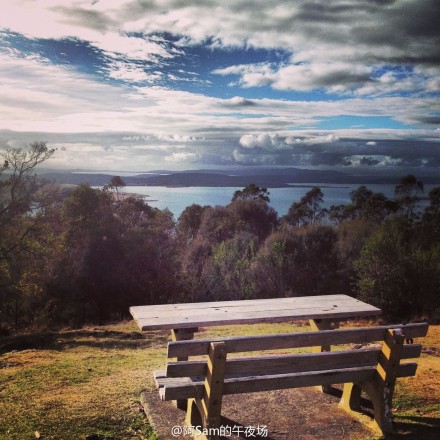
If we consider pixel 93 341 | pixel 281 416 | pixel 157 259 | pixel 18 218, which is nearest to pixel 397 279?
pixel 157 259

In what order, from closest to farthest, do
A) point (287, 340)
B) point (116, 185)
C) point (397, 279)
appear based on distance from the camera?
1. point (287, 340)
2. point (397, 279)
3. point (116, 185)

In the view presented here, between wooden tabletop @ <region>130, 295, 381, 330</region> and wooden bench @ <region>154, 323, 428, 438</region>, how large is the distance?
555 mm

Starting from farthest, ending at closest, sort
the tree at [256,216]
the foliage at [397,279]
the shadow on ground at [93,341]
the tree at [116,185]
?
the tree at [256,216], the tree at [116,185], the foliage at [397,279], the shadow on ground at [93,341]

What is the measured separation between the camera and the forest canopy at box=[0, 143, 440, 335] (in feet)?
78.1

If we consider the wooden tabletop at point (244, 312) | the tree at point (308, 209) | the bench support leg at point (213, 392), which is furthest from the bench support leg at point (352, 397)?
the tree at point (308, 209)

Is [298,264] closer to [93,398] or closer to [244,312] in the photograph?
[244,312]

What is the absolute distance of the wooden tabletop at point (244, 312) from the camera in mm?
4589

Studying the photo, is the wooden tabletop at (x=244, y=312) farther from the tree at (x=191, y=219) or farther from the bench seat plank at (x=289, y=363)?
the tree at (x=191, y=219)

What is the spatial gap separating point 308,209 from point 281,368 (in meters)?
55.0

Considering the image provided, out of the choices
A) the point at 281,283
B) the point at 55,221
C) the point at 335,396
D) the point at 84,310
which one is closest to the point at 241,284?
the point at 281,283

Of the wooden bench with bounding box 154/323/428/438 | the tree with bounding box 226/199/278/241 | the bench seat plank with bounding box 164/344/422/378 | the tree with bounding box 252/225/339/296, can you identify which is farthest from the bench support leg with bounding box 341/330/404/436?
the tree with bounding box 226/199/278/241

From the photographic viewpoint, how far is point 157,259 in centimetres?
3409

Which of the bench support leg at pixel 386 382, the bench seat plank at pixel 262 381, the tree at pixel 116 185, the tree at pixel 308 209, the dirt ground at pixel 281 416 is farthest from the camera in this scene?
the tree at pixel 308 209

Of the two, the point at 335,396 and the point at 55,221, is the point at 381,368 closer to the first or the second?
the point at 335,396
